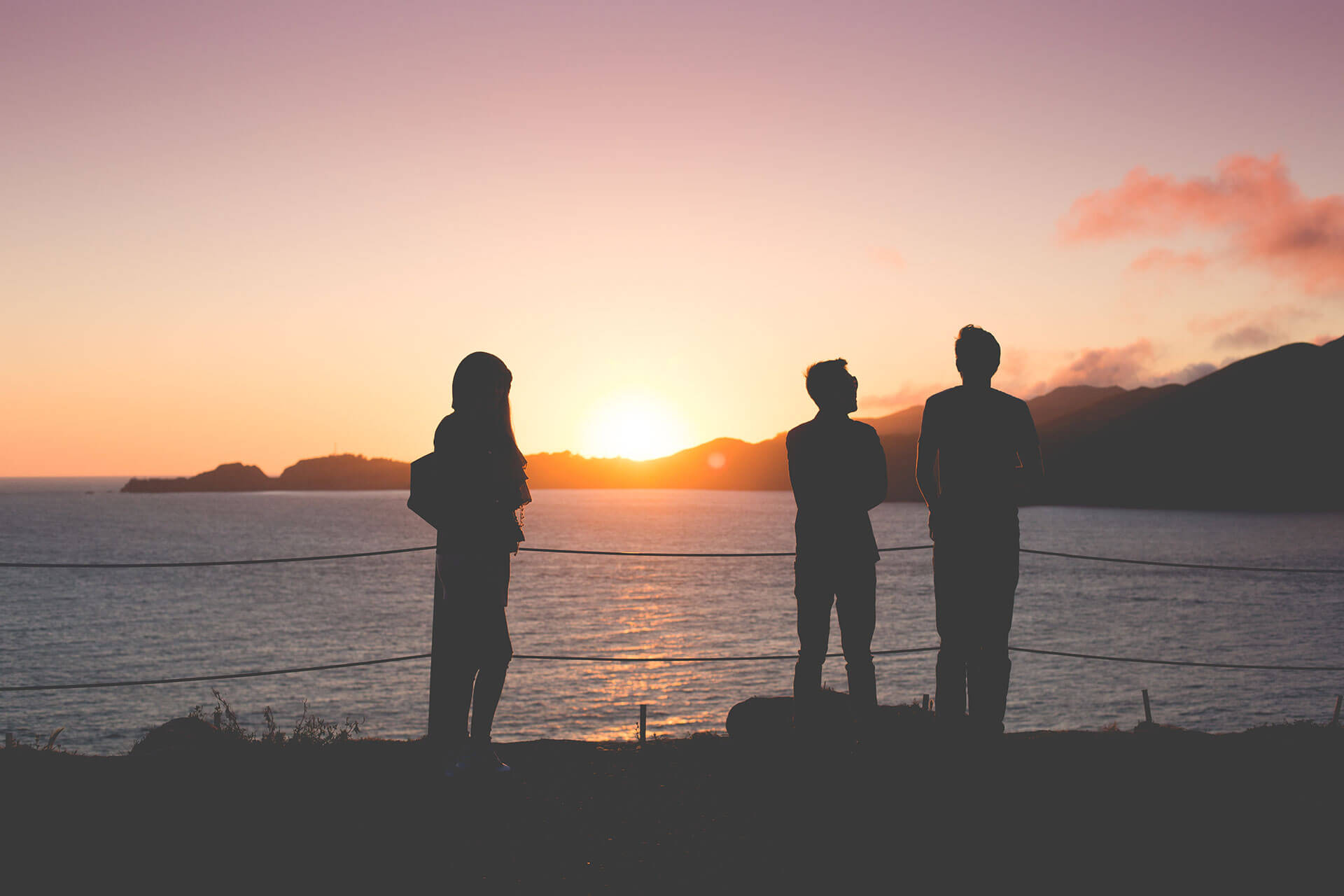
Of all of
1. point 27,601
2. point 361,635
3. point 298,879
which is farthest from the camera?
point 27,601

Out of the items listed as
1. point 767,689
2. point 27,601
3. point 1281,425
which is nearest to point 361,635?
point 767,689

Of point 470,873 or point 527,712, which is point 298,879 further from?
point 527,712

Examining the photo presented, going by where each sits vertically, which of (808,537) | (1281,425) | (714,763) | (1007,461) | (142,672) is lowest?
(142,672)

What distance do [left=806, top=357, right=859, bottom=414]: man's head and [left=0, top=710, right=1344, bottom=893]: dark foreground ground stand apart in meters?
1.97

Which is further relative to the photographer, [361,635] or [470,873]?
[361,635]

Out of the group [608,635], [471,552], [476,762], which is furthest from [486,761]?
[608,635]

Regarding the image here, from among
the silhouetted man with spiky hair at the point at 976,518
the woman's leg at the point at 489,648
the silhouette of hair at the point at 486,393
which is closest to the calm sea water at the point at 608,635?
the woman's leg at the point at 489,648

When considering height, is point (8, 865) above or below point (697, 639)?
above

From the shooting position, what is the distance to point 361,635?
45156mm

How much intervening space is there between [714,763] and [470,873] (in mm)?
1985

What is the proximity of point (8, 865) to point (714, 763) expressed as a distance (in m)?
3.37

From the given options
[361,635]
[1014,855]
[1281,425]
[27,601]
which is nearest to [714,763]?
[1014,855]

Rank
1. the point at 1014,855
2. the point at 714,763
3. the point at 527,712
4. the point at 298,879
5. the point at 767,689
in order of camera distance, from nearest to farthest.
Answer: the point at 298,879 → the point at 1014,855 → the point at 714,763 → the point at 527,712 → the point at 767,689

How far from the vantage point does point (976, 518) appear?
4.60 meters
